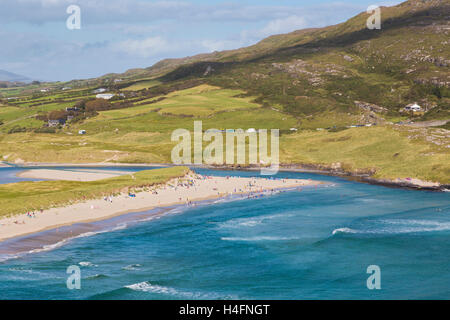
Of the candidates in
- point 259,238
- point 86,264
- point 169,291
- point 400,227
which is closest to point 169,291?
point 169,291

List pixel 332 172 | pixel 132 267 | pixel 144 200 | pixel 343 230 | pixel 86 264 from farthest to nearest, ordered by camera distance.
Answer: pixel 332 172 → pixel 144 200 → pixel 343 230 → pixel 86 264 → pixel 132 267

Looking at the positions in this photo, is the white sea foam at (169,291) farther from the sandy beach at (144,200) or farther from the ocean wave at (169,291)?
the sandy beach at (144,200)

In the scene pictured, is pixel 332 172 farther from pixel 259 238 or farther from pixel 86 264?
pixel 86 264

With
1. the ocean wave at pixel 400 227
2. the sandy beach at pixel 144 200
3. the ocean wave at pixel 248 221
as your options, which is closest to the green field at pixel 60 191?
the sandy beach at pixel 144 200

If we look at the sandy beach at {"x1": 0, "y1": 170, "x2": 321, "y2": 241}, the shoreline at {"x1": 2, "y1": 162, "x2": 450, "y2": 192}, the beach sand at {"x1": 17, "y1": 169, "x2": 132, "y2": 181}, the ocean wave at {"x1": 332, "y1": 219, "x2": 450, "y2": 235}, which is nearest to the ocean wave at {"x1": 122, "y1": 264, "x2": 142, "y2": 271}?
the sandy beach at {"x1": 0, "y1": 170, "x2": 321, "y2": 241}

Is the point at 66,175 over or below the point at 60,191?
below
